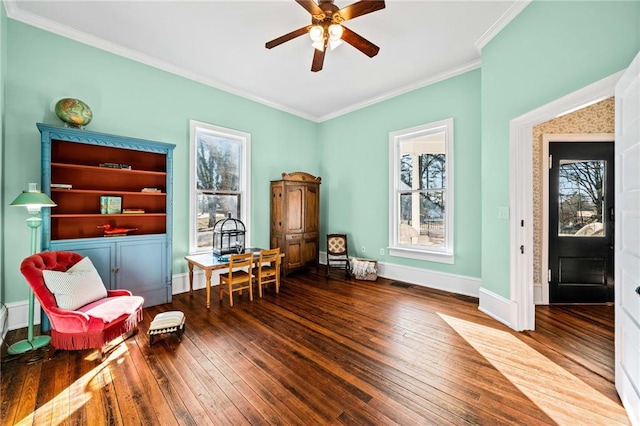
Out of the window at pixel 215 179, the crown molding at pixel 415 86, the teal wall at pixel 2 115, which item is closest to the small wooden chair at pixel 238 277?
the window at pixel 215 179

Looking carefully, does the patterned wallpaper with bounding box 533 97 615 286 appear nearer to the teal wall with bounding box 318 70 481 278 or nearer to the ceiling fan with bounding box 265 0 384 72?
the teal wall with bounding box 318 70 481 278

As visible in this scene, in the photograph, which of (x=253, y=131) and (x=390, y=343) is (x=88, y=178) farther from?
(x=390, y=343)

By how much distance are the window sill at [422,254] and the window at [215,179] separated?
8.74 feet

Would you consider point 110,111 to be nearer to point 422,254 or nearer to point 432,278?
point 422,254

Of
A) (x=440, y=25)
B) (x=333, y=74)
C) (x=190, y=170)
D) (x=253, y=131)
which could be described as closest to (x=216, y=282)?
(x=190, y=170)

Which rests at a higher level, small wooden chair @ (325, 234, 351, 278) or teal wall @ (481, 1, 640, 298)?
teal wall @ (481, 1, 640, 298)

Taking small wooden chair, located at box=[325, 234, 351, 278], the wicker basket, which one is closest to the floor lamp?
small wooden chair, located at box=[325, 234, 351, 278]

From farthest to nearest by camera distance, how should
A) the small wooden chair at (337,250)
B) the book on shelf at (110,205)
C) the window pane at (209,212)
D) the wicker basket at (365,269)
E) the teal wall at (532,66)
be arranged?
the small wooden chair at (337,250) → the wicker basket at (365,269) → the window pane at (209,212) → the book on shelf at (110,205) → the teal wall at (532,66)

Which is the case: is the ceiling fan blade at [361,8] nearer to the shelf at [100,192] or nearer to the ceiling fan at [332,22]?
the ceiling fan at [332,22]

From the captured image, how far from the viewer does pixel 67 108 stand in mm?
2783

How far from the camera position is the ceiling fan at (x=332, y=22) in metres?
2.17

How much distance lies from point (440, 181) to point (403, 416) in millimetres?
3424

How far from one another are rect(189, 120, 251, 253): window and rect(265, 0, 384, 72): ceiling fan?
2.10 meters

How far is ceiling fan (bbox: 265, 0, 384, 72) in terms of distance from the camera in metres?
2.17
